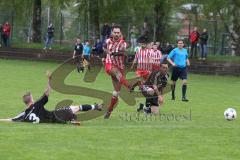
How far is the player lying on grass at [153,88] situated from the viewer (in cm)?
1748

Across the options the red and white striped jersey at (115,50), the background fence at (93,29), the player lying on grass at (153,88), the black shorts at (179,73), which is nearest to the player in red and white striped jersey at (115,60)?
the red and white striped jersey at (115,50)

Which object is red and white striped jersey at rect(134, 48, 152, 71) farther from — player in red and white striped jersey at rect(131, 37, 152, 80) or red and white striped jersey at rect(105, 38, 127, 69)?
red and white striped jersey at rect(105, 38, 127, 69)

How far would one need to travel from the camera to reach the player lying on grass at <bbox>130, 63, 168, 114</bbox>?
57.4 ft

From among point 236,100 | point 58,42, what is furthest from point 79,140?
point 58,42

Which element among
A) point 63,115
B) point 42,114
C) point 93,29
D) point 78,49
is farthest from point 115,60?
point 93,29

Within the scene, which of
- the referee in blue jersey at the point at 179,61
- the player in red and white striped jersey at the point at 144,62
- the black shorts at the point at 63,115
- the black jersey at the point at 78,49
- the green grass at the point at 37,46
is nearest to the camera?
the black shorts at the point at 63,115

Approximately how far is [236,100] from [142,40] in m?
5.83

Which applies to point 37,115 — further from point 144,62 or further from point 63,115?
point 144,62

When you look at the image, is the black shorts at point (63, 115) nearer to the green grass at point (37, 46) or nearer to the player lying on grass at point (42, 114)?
the player lying on grass at point (42, 114)

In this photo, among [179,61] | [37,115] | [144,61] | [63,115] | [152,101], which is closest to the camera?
[37,115]

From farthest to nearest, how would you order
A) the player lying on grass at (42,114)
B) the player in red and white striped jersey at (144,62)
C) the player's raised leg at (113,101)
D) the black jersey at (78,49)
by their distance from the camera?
the black jersey at (78,49)
the player in red and white striped jersey at (144,62)
the player's raised leg at (113,101)
the player lying on grass at (42,114)

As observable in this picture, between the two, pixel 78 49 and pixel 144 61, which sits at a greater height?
pixel 144 61

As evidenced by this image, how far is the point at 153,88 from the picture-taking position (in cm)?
1778

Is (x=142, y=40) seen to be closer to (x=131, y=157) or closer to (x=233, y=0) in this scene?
(x=131, y=157)
